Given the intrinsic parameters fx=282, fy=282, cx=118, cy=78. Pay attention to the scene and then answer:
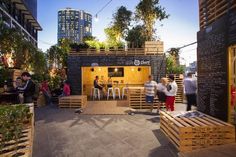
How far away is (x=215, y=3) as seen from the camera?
6.98 metres

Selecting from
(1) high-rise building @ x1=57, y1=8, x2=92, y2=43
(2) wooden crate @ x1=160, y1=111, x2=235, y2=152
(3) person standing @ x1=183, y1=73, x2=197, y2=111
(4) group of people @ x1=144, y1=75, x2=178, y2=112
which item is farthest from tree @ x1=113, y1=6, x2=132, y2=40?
(1) high-rise building @ x1=57, y1=8, x2=92, y2=43

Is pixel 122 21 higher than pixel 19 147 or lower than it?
higher

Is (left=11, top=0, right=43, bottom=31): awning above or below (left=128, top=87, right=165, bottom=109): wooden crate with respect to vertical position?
above

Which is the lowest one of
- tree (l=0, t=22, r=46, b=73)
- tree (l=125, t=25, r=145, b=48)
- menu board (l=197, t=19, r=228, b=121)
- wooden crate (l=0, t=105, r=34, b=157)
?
wooden crate (l=0, t=105, r=34, b=157)

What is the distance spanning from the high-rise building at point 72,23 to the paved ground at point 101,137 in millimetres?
116893

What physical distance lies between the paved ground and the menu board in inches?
55.3

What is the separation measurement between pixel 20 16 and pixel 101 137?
1173 inches

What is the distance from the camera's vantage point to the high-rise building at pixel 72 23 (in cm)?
12500

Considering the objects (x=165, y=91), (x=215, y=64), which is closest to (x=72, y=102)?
(x=165, y=91)

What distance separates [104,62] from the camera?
63.0ft

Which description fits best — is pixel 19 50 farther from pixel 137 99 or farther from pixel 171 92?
pixel 171 92

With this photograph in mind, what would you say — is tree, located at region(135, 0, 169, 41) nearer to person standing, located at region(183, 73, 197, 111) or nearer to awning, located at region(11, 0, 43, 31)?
awning, located at region(11, 0, 43, 31)

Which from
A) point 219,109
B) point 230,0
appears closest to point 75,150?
point 219,109

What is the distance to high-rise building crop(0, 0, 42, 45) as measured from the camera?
1043 inches
